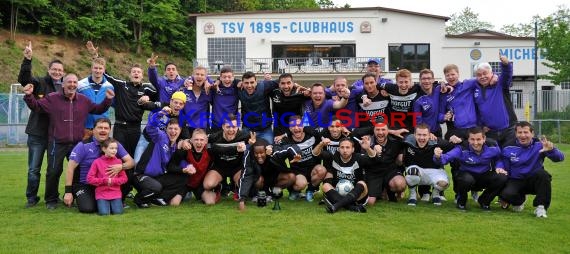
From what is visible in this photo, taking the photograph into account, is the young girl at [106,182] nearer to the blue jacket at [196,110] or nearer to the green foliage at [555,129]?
the blue jacket at [196,110]

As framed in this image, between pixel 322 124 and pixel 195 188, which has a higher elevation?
pixel 322 124

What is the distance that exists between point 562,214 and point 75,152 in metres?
6.33

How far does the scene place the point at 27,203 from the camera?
7105mm

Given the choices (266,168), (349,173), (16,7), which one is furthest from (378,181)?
(16,7)

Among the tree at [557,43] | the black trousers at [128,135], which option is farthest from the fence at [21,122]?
the black trousers at [128,135]

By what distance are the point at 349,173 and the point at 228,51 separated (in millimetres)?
26038

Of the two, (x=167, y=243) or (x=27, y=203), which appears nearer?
(x=167, y=243)

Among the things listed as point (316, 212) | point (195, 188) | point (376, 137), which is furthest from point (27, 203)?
point (376, 137)

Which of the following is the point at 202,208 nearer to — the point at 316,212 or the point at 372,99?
the point at 316,212

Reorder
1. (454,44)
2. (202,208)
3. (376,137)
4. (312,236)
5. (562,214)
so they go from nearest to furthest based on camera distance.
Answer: (312,236) < (562,214) < (202,208) < (376,137) < (454,44)

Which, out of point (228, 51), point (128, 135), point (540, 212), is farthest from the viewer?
point (228, 51)

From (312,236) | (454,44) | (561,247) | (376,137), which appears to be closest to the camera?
(561,247)

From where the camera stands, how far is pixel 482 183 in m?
6.85

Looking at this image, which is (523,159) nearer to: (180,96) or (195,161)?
(195,161)
